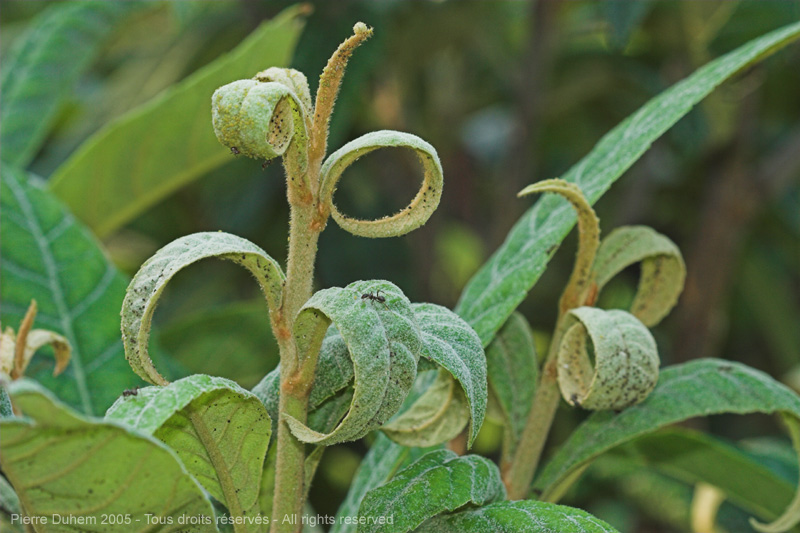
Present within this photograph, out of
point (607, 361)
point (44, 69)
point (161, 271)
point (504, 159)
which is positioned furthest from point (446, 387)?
point (504, 159)

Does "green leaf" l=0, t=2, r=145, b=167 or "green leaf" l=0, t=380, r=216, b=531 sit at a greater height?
"green leaf" l=0, t=2, r=145, b=167

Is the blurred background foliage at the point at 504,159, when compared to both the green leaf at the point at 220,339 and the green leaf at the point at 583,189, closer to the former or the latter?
the green leaf at the point at 220,339

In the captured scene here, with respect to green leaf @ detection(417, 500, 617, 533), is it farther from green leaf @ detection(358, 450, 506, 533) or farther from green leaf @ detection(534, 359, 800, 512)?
green leaf @ detection(534, 359, 800, 512)

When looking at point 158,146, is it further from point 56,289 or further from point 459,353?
point 459,353

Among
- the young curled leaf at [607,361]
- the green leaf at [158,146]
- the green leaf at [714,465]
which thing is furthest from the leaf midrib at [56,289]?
the green leaf at [714,465]

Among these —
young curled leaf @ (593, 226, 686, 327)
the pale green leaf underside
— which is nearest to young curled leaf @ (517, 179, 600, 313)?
young curled leaf @ (593, 226, 686, 327)

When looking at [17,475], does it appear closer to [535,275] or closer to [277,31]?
[535,275]

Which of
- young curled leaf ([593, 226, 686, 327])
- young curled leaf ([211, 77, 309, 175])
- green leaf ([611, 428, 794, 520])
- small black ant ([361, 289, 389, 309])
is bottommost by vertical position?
green leaf ([611, 428, 794, 520])
